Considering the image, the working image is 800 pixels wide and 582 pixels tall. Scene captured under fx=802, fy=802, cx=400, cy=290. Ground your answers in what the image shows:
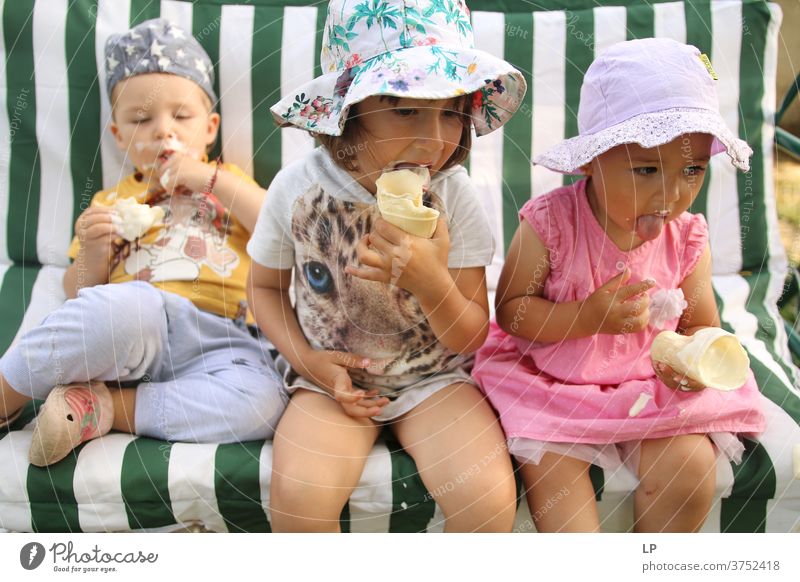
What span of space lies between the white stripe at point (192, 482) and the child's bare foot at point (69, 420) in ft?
0.24

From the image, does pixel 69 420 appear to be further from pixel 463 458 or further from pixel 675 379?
pixel 675 379

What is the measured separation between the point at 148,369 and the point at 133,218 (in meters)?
0.21

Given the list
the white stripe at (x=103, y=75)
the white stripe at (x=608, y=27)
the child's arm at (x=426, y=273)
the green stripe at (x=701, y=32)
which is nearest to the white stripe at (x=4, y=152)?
the white stripe at (x=103, y=75)

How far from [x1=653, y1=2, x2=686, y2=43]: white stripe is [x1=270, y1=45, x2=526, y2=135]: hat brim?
16.7 inches

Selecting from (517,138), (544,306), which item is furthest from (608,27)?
(544,306)

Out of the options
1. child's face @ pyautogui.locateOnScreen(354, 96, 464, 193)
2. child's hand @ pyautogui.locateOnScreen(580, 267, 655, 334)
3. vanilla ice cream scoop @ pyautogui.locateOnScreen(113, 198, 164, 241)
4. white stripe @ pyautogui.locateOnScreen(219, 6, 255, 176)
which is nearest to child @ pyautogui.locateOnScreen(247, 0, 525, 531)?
child's face @ pyautogui.locateOnScreen(354, 96, 464, 193)

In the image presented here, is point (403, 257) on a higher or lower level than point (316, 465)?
higher

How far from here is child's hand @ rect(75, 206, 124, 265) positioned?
3.12 ft

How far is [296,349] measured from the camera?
809mm

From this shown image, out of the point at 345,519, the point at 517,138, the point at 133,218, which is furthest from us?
the point at 517,138

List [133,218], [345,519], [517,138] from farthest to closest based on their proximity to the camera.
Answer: [517,138] < [133,218] < [345,519]

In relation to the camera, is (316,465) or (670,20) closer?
(316,465)
